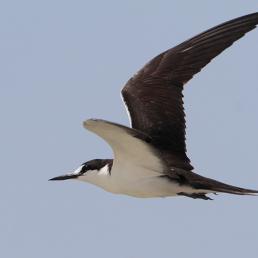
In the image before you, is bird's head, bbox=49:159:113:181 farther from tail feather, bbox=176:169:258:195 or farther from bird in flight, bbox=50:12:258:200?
tail feather, bbox=176:169:258:195

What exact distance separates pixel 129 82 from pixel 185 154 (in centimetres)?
149

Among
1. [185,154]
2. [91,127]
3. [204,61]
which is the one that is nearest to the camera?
[91,127]

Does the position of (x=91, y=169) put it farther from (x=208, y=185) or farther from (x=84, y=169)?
(x=208, y=185)

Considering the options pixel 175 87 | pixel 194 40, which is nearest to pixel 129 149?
pixel 175 87

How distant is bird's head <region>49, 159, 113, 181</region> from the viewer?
13.0 m

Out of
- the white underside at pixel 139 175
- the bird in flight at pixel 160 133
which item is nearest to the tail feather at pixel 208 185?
the bird in flight at pixel 160 133

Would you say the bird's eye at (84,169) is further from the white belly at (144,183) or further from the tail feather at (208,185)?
the tail feather at (208,185)

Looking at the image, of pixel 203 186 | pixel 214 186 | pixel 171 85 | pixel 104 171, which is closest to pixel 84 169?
pixel 104 171

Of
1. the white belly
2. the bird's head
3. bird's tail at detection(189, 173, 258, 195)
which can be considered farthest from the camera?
the bird's head

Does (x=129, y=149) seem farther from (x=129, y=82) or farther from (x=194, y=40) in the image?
(x=194, y=40)

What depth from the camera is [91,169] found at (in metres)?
13.2

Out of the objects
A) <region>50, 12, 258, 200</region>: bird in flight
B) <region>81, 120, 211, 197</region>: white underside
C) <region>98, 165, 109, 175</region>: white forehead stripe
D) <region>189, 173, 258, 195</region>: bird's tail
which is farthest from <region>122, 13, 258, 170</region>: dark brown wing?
<region>98, 165, 109, 175</region>: white forehead stripe

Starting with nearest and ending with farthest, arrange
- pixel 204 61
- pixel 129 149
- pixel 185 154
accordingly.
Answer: pixel 129 149 < pixel 185 154 < pixel 204 61

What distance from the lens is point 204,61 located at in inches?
550
